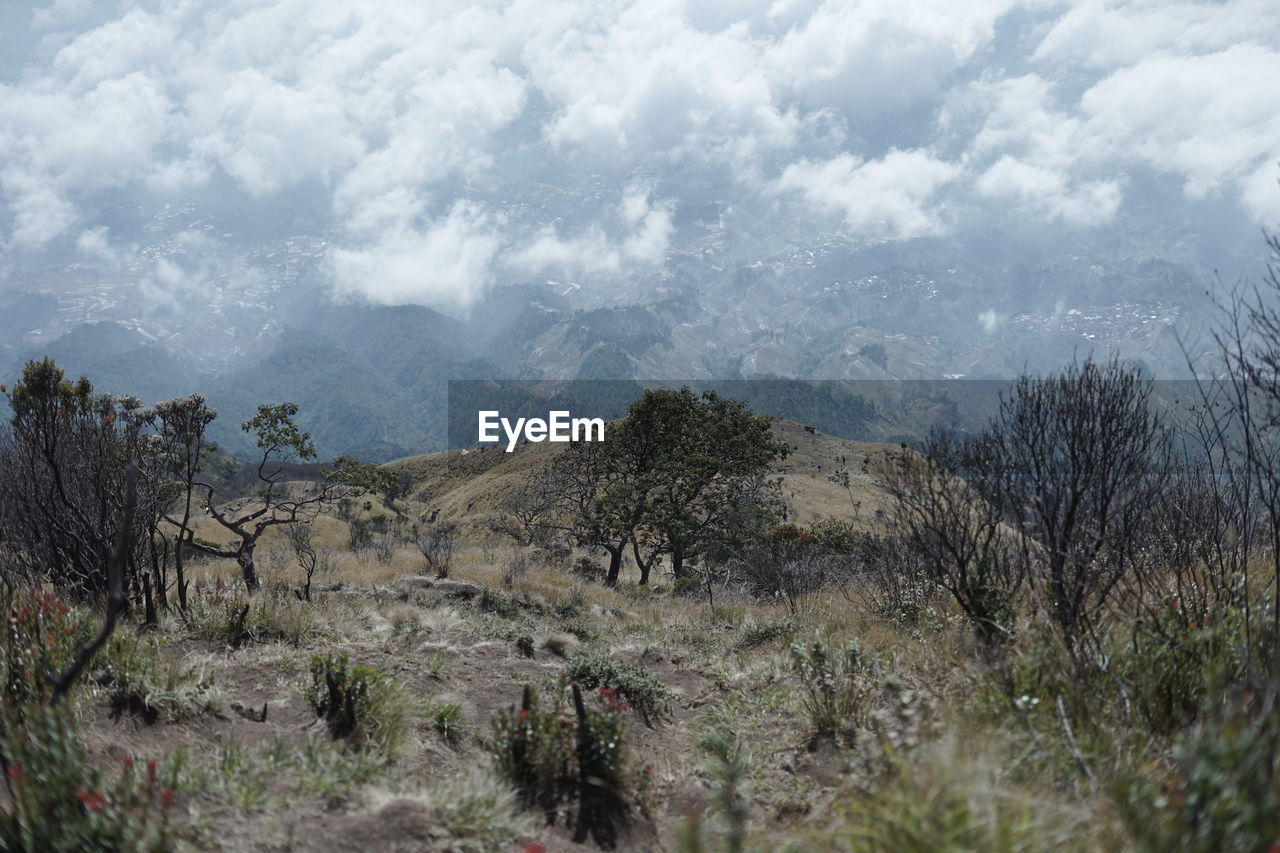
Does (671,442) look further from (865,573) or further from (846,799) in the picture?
(846,799)

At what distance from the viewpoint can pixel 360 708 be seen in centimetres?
590

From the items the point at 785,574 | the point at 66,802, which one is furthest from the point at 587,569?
the point at 66,802

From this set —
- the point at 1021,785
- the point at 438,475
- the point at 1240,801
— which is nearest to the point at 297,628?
the point at 1021,785

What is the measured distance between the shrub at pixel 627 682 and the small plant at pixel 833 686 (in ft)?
5.37

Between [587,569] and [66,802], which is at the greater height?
[66,802]

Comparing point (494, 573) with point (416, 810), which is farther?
point (494, 573)

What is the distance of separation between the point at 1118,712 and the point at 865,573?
1239 cm

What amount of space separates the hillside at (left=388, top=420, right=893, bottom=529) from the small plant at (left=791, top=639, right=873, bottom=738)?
30.8 meters

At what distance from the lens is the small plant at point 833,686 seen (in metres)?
6.42

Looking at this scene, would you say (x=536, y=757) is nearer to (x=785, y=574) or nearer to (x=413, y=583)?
(x=785, y=574)

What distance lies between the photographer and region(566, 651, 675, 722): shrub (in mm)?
7566

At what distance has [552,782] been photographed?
5.05 meters

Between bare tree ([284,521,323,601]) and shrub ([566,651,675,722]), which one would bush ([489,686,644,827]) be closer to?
shrub ([566,651,675,722])

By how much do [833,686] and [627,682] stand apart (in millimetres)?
2293
